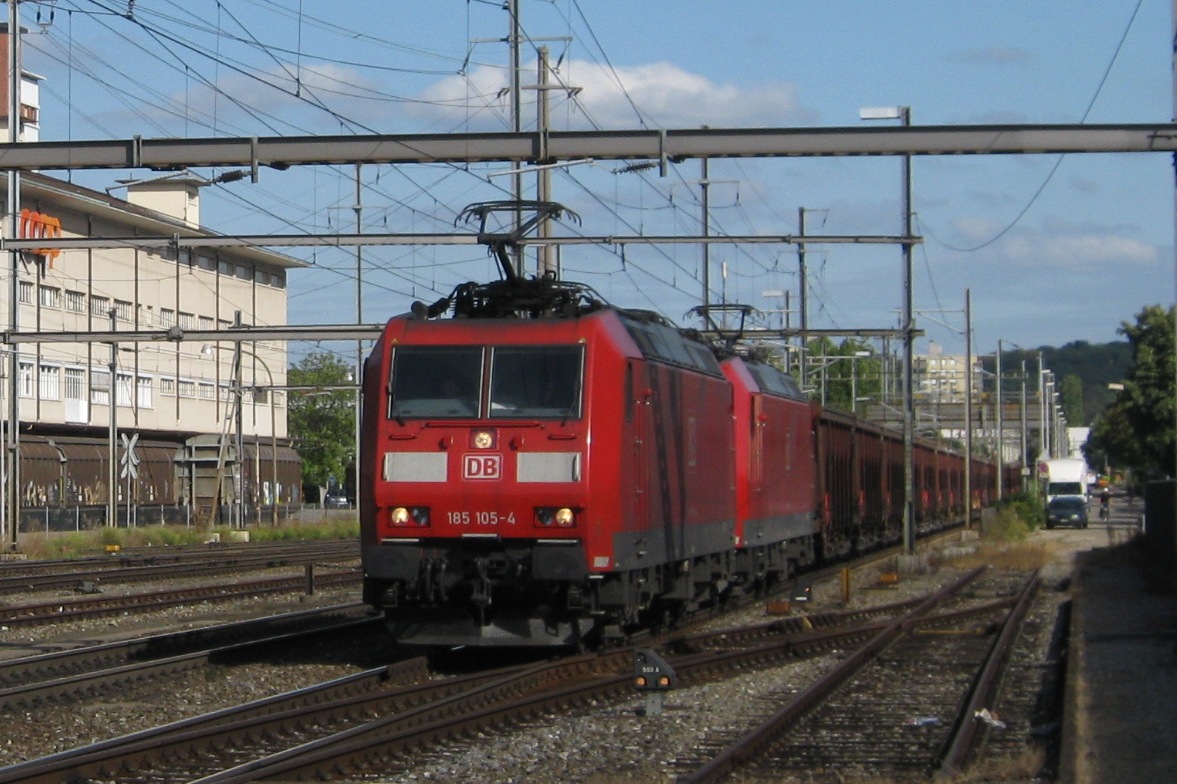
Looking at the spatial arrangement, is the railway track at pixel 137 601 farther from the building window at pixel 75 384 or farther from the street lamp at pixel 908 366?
the building window at pixel 75 384

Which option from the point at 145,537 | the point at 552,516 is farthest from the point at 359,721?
the point at 145,537

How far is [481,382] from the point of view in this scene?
14406 millimetres

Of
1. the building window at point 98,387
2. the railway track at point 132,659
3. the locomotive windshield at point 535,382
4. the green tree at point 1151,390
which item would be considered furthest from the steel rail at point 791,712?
the building window at point 98,387

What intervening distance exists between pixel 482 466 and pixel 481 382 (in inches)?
31.8

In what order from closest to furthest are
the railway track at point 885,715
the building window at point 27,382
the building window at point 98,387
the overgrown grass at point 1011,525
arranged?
1. the railway track at point 885,715
2. the overgrown grass at point 1011,525
3. the building window at point 27,382
4. the building window at point 98,387

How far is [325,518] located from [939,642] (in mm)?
52982

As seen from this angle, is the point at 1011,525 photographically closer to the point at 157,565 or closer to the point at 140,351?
the point at 157,565

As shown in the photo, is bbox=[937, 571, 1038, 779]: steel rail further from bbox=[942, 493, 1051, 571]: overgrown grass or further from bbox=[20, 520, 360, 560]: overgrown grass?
bbox=[20, 520, 360, 560]: overgrown grass

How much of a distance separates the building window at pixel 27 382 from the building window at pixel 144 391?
323 inches

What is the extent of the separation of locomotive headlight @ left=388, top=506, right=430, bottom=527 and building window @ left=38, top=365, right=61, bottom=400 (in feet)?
169

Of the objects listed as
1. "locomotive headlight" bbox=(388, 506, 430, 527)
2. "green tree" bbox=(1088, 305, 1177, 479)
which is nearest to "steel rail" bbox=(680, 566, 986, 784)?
"locomotive headlight" bbox=(388, 506, 430, 527)

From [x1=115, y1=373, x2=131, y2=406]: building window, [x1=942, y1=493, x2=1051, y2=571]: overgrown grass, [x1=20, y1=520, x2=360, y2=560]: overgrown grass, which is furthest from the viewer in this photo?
[x1=115, y1=373, x2=131, y2=406]: building window

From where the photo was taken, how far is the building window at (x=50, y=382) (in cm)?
6250

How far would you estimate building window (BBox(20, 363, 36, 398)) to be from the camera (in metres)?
61.1
